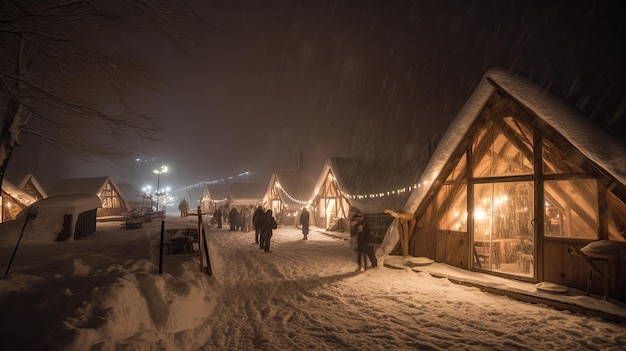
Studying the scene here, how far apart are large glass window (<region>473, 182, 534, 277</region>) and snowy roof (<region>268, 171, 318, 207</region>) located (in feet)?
49.1

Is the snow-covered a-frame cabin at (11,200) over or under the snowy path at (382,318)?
over

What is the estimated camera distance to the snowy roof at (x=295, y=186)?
26359mm

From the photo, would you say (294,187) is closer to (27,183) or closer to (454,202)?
(454,202)

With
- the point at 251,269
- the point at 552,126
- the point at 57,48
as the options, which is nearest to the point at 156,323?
the point at 251,269

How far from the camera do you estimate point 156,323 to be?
15.5 feet

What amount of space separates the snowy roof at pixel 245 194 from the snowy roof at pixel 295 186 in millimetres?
6584

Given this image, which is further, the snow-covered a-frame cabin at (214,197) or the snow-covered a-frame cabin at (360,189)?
the snow-covered a-frame cabin at (214,197)

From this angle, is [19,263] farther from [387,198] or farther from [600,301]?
[387,198]

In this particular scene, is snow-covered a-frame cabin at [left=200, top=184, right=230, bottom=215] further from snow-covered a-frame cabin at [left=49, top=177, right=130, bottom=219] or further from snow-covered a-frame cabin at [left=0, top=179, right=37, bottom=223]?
snow-covered a-frame cabin at [left=0, top=179, right=37, bottom=223]

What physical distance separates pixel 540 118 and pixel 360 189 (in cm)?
1281

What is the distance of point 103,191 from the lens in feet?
107

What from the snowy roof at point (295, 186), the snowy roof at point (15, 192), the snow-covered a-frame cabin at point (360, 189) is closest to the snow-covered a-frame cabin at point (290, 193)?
the snowy roof at point (295, 186)

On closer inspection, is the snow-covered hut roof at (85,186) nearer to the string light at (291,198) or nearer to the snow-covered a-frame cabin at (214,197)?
the snow-covered a-frame cabin at (214,197)

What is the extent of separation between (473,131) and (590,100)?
9.20 feet
